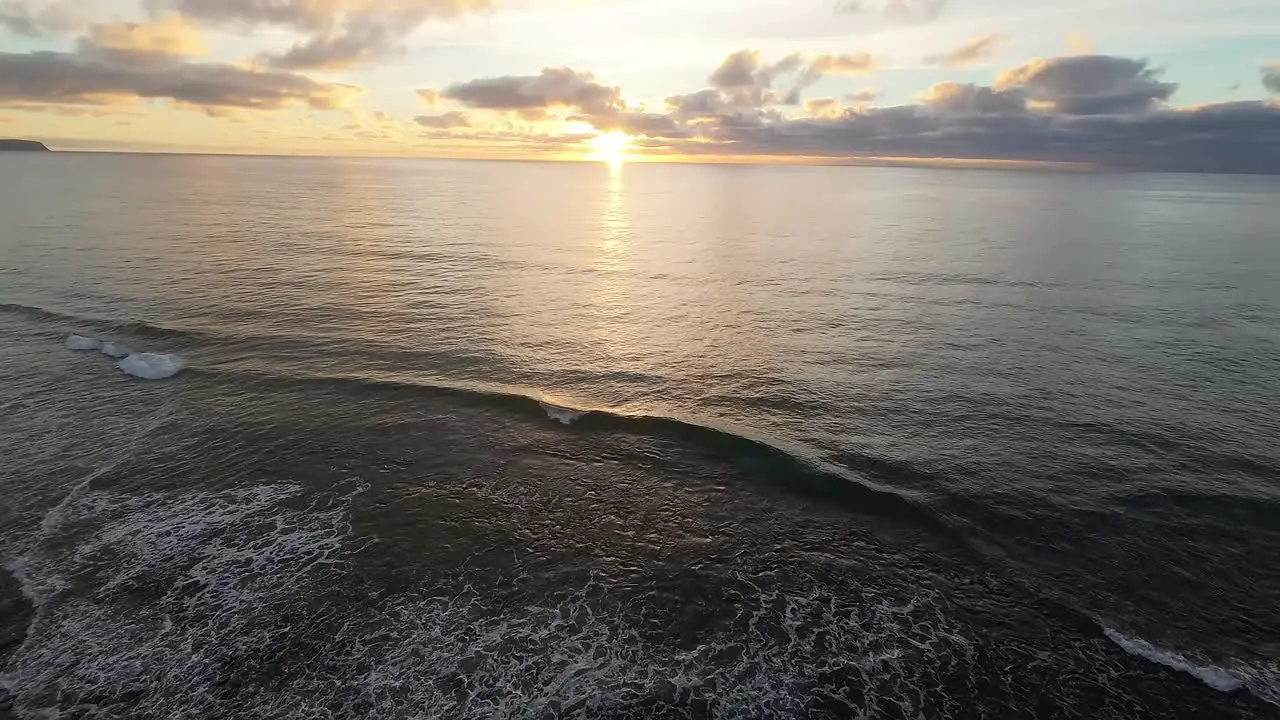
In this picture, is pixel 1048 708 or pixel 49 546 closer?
pixel 1048 708

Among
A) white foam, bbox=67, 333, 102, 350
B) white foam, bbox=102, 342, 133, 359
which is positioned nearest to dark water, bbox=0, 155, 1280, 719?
white foam, bbox=102, 342, 133, 359

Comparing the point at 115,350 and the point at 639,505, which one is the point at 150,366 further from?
the point at 639,505

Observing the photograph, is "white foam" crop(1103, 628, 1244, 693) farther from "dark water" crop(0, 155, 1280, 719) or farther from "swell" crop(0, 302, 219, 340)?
"swell" crop(0, 302, 219, 340)

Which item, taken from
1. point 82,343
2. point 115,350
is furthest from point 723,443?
point 82,343

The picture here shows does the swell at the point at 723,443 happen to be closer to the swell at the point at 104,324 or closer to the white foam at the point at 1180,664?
the white foam at the point at 1180,664

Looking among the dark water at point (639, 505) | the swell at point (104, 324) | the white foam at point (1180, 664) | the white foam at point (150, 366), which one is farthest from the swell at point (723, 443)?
the swell at point (104, 324)

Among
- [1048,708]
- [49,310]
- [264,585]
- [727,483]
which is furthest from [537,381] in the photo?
[49,310]

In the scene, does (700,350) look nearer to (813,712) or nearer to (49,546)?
(813,712)
